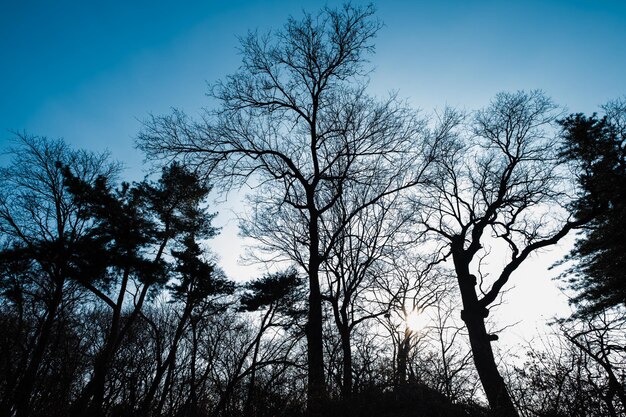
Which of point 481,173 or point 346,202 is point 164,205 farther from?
point 481,173

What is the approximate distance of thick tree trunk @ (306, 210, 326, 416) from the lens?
247 inches

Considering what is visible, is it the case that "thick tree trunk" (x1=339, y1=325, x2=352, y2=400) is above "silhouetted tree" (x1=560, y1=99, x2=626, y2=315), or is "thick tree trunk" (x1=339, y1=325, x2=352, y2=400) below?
below

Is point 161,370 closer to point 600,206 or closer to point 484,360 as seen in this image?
point 484,360

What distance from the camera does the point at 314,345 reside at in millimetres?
7996

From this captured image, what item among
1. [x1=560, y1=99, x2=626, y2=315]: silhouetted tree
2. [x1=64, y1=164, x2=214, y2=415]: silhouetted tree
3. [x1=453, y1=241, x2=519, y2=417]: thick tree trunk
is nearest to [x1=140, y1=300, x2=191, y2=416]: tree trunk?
[x1=64, y1=164, x2=214, y2=415]: silhouetted tree

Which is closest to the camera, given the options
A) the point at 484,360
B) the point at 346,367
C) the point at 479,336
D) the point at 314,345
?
the point at 314,345

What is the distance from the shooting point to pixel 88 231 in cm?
1130

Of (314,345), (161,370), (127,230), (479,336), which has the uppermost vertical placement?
(127,230)

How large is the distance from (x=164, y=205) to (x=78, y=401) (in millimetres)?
8924

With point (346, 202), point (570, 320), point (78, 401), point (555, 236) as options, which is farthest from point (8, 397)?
point (570, 320)

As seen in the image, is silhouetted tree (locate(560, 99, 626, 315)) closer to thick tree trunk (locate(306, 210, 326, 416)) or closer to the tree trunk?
thick tree trunk (locate(306, 210, 326, 416))

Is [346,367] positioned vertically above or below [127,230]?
below

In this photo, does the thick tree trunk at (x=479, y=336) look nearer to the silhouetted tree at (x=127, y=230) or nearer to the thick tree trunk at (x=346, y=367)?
the thick tree trunk at (x=346, y=367)

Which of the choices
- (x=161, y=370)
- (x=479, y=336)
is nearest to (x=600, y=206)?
(x=479, y=336)
